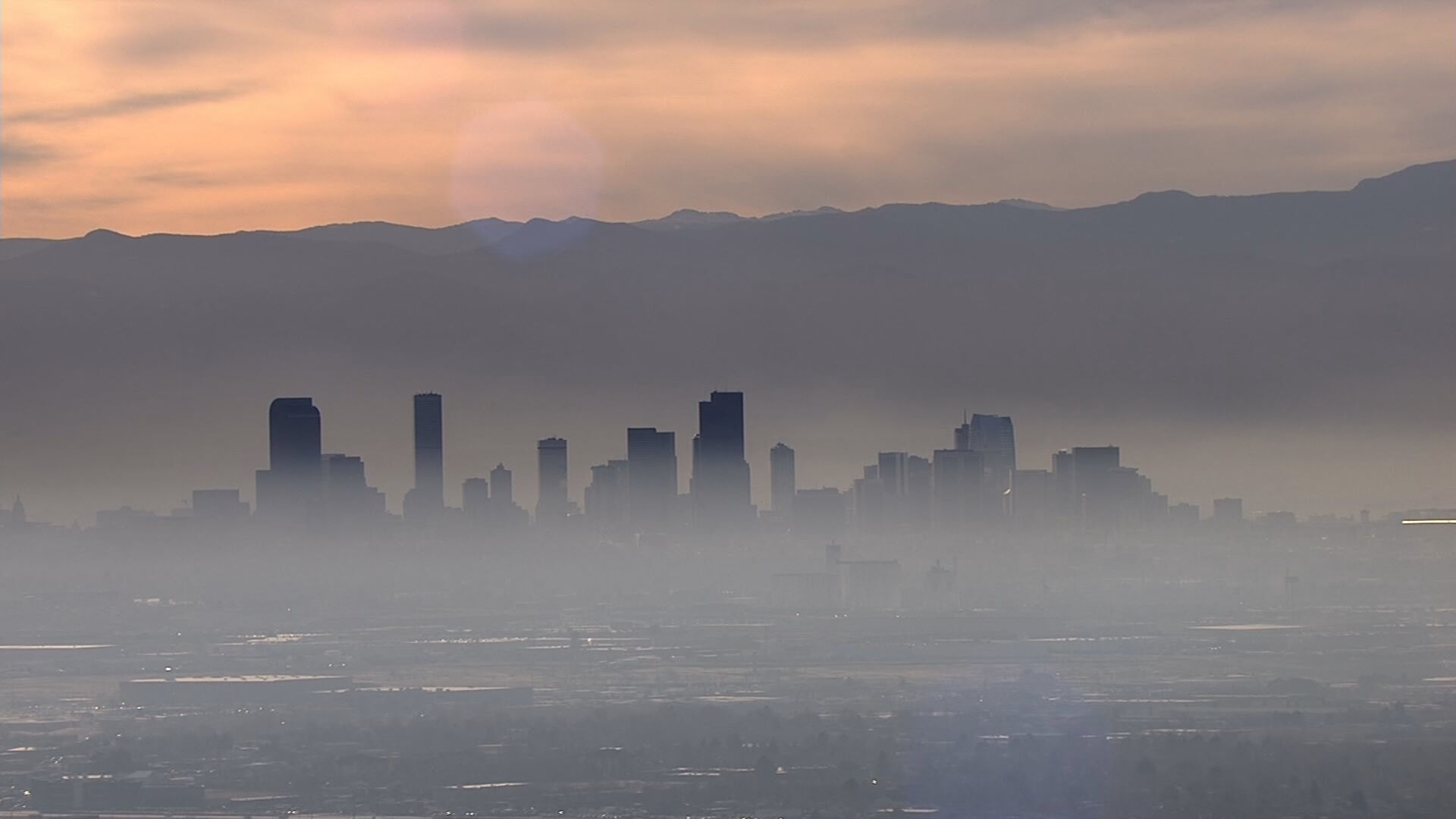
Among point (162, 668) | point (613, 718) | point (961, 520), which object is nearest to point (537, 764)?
point (613, 718)

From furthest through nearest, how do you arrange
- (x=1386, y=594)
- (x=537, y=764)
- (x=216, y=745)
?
(x=1386, y=594), (x=216, y=745), (x=537, y=764)

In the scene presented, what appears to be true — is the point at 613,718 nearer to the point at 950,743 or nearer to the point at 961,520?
the point at 950,743

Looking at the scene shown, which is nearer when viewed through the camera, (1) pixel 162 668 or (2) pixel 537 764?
(2) pixel 537 764

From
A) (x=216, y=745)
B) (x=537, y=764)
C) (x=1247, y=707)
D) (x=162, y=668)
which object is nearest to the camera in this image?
(x=537, y=764)

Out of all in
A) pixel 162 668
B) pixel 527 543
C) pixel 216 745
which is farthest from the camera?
pixel 527 543

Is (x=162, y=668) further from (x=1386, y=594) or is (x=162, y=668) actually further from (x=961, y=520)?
(x=1386, y=594)

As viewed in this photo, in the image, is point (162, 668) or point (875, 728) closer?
point (875, 728)

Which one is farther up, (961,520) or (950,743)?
(961,520)

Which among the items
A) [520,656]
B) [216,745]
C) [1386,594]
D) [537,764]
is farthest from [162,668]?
[1386,594]

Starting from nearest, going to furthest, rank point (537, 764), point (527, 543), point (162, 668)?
1. point (537, 764)
2. point (162, 668)
3. point (527, 543)
